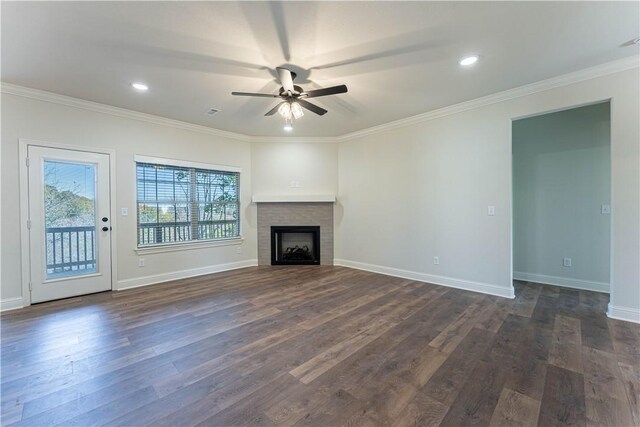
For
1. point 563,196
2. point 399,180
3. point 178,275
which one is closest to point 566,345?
point 563,196

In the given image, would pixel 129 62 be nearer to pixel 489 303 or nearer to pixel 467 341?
pixel 467 341

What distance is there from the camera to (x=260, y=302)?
348cm

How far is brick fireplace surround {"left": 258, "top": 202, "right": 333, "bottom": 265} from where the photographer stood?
18.9 ft

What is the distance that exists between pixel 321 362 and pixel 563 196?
14.8ft

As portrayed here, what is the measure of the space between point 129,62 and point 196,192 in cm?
251

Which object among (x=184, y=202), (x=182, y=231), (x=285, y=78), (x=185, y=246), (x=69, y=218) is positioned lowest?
(x=185, y=246)

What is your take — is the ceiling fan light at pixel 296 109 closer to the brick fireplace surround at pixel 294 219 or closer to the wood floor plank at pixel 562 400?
the brick fireplace surround at pixel 294 219

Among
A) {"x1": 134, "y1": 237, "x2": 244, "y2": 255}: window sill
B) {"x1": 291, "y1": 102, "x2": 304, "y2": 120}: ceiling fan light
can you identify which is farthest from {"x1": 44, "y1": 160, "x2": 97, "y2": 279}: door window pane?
{"x1": 291, "y1": 102, "x2": 304, "y2": 120}: ceiling fan light

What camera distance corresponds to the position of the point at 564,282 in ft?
13.6

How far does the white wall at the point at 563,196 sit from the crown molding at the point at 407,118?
1208 millimetres

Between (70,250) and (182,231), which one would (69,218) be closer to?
(70,250)

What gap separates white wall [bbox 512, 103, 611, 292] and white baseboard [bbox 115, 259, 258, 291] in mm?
5168

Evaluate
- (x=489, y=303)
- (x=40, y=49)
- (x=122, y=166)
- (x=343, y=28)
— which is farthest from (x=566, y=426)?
(x=122, y=166)

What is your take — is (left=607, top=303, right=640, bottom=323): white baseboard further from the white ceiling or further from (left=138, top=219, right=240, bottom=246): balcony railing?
(left=138, top=219, right=240, bottom=246): balcony railing
